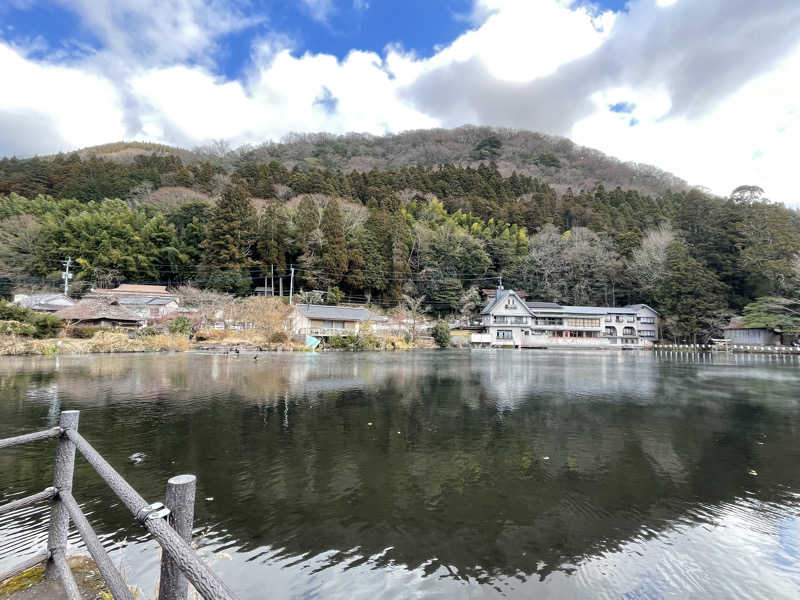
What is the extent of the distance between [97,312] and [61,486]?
1197 inches

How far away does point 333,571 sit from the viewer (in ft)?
11.9

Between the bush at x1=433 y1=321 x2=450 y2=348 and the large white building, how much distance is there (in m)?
5.54

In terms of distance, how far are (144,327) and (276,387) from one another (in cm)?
1862

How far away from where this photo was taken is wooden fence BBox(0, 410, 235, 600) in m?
0.93

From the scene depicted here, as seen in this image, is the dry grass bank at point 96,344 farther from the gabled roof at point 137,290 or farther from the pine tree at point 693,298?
the pine tree at point 693,298

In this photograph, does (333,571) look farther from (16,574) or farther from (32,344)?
(32,344)

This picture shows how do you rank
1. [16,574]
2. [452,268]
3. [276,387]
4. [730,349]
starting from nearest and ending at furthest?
[16,574], [276,387], [730,349], [452,268]

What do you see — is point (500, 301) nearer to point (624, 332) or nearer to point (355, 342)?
point (624, 332)

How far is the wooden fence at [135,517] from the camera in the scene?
→ 93 centimetres

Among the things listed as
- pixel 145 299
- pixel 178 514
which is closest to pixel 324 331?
pixel 145 299

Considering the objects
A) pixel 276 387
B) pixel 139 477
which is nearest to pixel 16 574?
pixel 139 477

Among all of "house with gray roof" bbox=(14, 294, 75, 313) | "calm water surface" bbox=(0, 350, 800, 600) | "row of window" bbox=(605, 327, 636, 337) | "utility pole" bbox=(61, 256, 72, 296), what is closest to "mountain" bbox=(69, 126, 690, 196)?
"utility pole" bbox=(61, 256, 72, 296)


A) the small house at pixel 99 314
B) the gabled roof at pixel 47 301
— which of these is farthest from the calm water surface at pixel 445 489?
the gabled roof at pixel 47 301

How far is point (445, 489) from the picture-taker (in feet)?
17.2
